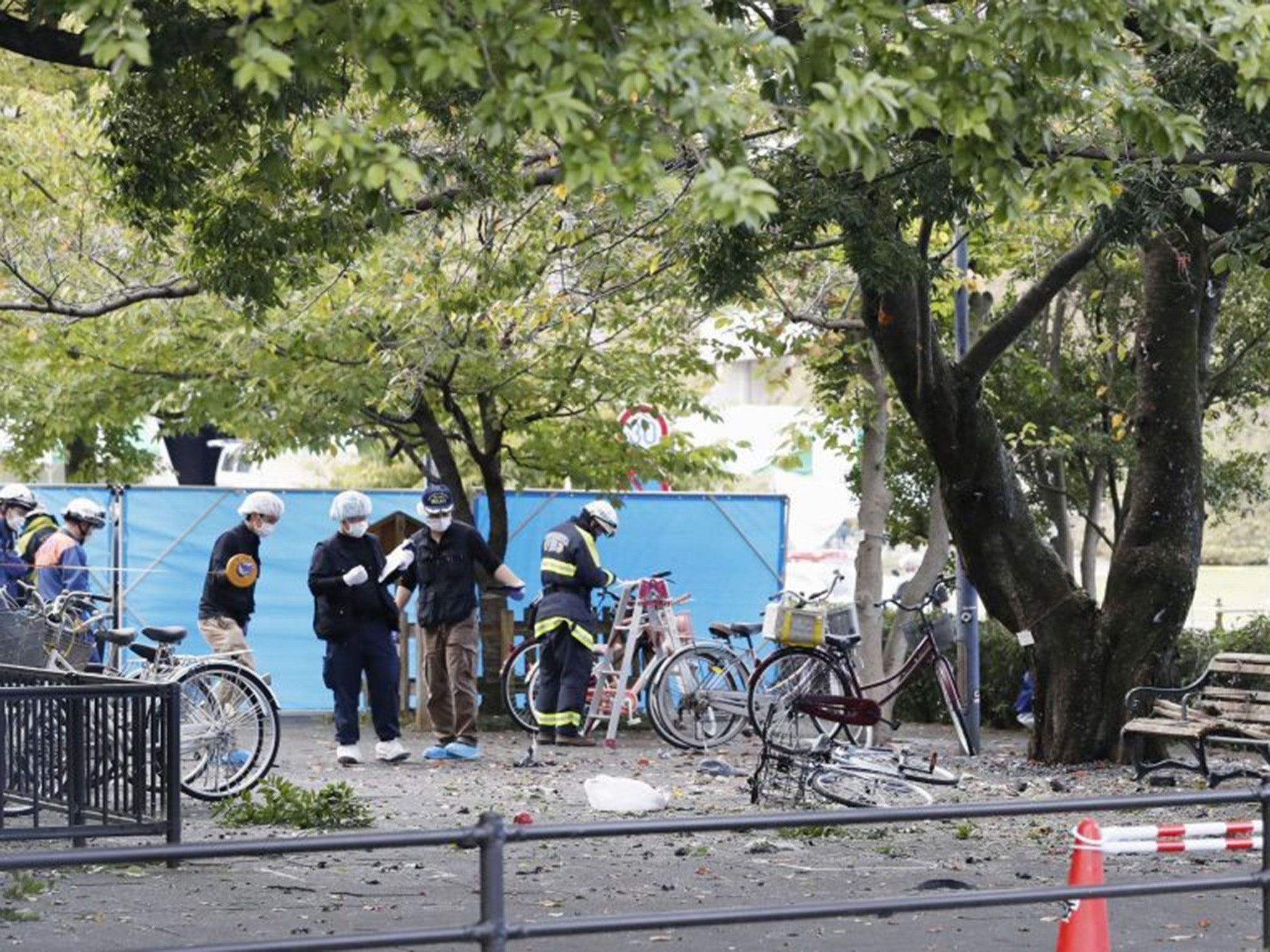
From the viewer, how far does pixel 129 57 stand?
6.08 m

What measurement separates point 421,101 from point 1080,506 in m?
16.6

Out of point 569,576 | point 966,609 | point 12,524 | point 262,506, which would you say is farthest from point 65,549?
point 966,609

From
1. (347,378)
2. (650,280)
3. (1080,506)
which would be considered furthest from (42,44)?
(1080,506)

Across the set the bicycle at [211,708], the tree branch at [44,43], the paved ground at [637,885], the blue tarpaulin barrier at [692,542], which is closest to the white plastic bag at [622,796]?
the paved ground at [637,885]

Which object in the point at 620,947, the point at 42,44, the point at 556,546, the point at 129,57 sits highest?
the point at 42,44

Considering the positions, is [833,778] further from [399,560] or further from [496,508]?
[496,508]

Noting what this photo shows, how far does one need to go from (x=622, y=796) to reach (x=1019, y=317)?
477 cm

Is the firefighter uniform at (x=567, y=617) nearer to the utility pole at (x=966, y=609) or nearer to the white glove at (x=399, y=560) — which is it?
the white glove at (x=399, y=560)

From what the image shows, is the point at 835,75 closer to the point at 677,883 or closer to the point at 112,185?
the point at 677,883

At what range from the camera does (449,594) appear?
627 inches

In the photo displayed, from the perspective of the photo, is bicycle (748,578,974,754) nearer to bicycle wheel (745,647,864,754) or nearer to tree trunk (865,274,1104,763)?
bicycle wheel (745,647,864,754)

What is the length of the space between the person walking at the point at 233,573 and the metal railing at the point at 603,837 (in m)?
9.05

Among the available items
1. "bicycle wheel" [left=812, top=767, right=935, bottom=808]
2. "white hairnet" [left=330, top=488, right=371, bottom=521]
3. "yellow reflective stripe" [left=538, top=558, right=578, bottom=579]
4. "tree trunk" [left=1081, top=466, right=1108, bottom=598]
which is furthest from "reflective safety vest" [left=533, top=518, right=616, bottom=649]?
"tree trunk" [left=1081, top=466, right=1108, bottom=598]

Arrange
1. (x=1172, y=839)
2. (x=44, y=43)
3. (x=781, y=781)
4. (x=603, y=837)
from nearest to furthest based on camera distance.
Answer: (x=603, y=837) → (x=1172, y=839) → (x=44, y=43) → (x=781, y=781)
